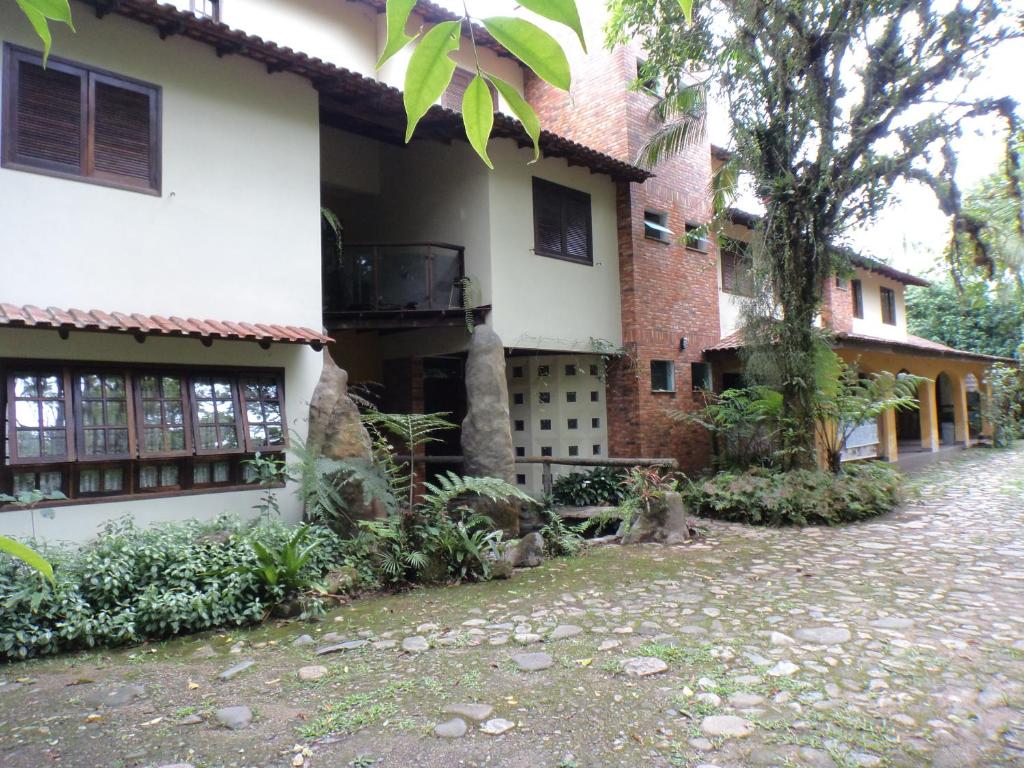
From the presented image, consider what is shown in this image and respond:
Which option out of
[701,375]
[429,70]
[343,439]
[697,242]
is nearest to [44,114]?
[343,439]

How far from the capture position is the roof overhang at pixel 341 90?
693 cm

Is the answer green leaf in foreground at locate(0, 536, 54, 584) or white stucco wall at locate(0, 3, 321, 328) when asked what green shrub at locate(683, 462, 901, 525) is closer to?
white stucco wall at locate(0, 3, 321, 328)

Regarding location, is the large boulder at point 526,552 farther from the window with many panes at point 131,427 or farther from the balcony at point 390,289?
the balcony at point 390,289

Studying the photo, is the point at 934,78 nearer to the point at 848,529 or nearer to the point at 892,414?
the point at 848,529

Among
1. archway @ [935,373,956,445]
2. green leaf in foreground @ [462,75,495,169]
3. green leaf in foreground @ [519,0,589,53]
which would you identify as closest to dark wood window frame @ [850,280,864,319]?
archway @ [935,373,956,445]

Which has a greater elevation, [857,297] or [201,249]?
[857,297]

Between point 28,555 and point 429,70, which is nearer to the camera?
point 28,555

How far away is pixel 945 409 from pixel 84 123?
85.6ft

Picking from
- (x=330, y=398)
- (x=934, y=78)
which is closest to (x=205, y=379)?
(x=330, y=398)

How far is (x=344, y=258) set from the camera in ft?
32.3

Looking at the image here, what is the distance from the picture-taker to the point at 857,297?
1872 centimetres

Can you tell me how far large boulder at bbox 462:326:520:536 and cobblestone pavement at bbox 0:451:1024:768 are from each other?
153 cm

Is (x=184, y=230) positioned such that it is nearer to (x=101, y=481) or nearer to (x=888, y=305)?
(x=101, y=481)

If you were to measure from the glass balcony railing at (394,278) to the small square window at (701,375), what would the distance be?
562 centimetres
